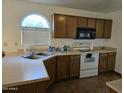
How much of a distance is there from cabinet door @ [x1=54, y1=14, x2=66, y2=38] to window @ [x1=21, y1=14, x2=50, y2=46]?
40 centimetres

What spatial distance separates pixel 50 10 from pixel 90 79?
277 centimetres

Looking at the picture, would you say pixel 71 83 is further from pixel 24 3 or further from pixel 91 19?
pixel 24 3

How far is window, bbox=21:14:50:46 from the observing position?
11.1 ft

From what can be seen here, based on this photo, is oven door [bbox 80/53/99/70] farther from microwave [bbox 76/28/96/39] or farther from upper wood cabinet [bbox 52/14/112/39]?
upper wood cabinet [bbox 52/14/112/39]

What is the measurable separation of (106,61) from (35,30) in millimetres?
2969

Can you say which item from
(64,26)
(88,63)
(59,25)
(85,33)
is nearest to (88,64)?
(88,63)

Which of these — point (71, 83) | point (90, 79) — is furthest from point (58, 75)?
point (90, 79)

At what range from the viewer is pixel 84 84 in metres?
3.15

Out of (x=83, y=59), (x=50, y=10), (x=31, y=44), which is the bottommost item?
(x=83, y=59)

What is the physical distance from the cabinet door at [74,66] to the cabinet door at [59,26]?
845 millimetres

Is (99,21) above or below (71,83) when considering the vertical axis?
above

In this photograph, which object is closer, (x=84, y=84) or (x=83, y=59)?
(x=84, y=84)

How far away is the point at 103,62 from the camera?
4.01 meters

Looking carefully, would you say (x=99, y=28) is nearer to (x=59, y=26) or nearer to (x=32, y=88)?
(x=59, y=26)
